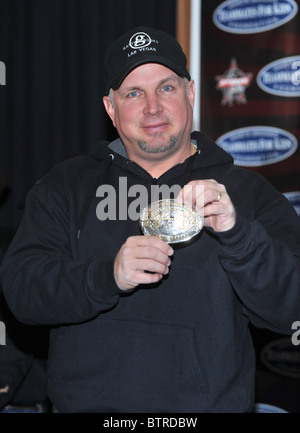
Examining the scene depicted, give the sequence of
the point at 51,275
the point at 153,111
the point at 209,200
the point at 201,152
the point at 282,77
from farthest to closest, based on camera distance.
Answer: the point at 282,77 → the point at 201,152 → the point at 153,111 → the point at 51,275 → the point at 209,200

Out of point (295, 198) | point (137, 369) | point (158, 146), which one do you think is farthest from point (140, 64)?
point (295, 198)

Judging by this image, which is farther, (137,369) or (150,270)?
(137,369)

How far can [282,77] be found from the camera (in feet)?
10.4

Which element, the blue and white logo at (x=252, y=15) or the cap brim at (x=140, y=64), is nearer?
the cap brim at (x=140, y=64)

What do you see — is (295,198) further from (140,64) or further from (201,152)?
(140,64)

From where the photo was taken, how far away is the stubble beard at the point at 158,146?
1.93m

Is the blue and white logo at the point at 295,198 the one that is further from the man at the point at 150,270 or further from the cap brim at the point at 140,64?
the cap brim at the point at 140,64

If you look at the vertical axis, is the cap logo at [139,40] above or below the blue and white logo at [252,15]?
below

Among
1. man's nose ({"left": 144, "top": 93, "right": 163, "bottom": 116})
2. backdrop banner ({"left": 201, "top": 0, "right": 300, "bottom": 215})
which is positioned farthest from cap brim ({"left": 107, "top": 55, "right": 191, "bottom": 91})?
backdrop banner ({"left": 201, "top": 0, "right": 300, "bottom": 215})

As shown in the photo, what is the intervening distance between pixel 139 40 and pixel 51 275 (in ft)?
2.88

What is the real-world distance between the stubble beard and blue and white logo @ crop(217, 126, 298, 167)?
1407 millimetres

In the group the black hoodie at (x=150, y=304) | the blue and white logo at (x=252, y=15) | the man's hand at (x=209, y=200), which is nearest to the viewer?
the man's hand at (x=209, y=200)

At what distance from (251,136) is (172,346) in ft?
5.96

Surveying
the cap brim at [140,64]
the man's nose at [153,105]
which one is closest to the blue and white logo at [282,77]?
the cap brim at [140,64]
